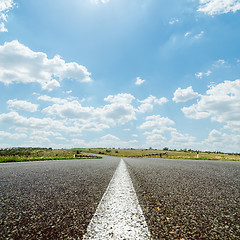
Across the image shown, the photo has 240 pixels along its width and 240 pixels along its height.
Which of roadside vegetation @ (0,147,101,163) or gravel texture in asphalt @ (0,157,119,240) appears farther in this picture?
roadside vegetation @ (0,147,101,163)

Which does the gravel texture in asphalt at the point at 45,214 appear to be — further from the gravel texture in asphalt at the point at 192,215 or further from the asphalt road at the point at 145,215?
the gravel texture in asphalt at the point at 192,215

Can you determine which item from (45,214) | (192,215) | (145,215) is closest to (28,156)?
(45,214)

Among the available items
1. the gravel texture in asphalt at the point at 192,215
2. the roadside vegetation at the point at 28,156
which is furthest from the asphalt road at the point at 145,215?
the roadside vegetation at the point at 28,156

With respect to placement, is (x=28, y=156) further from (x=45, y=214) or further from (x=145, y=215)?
(x=145, y=215)

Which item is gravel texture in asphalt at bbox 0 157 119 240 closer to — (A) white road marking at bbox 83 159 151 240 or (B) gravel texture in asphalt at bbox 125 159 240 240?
(A) white road marking at bbox 83 159 151 240

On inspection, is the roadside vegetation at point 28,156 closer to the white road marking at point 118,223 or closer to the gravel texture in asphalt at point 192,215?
the white road marking at point 118,223

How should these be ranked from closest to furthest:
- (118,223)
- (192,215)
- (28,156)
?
(118,223), (192,215), (28,156)

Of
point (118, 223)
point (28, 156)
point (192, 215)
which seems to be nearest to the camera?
point (118, 223)

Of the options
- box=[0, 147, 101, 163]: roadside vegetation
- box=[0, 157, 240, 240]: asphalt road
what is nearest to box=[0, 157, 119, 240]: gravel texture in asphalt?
box=[0, 157, 240, 240]: asphalt road

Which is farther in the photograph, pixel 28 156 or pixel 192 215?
pixel 28 156

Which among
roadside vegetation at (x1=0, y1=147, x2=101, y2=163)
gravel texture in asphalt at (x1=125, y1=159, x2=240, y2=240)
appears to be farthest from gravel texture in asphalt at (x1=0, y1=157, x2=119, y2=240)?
roadside vegetation at (x1=0, y1=147, x2=101, y2=163)

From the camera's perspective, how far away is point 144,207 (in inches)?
75.6

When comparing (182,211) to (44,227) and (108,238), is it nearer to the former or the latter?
(108,238)

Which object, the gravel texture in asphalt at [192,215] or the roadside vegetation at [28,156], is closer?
the gravel texture in asphalt at [192,215]
